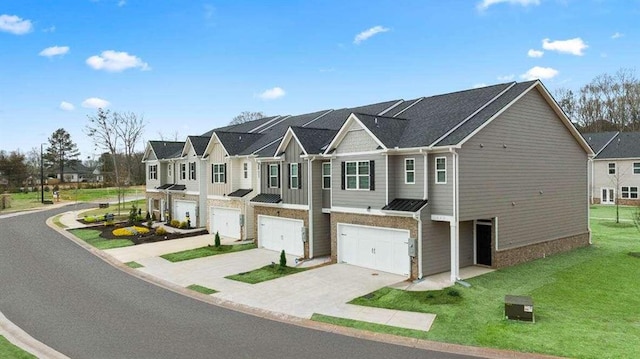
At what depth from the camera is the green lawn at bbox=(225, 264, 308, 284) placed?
700 inches

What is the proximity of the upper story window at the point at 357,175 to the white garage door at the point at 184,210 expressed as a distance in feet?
58.3

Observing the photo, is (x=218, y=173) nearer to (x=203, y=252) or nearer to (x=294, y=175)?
(x=203, y=252)

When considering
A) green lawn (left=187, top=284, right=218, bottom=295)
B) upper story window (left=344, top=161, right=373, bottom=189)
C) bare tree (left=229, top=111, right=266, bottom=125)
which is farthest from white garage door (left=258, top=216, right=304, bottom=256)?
bare tree (left=229, top=111, right=266, bottom=125)

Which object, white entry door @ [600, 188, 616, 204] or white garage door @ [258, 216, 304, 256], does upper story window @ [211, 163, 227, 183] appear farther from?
white entry door @ [600, 188, 616, 204]

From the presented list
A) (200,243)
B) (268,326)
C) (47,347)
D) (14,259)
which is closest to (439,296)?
(268,326)

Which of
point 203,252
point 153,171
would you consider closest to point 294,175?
point 203,252

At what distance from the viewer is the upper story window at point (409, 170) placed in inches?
695

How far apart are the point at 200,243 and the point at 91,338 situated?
15.4 m

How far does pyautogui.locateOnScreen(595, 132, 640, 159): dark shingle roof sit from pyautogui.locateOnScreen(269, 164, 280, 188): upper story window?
127ft

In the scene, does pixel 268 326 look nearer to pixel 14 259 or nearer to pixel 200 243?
pixel 200 243

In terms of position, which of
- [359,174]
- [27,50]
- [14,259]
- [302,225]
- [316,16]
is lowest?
[14,259]

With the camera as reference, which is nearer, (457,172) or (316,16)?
(457,172)

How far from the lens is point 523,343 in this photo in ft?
33.7

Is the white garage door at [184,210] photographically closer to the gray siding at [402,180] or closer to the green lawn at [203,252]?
the green lawn at [203,252]
